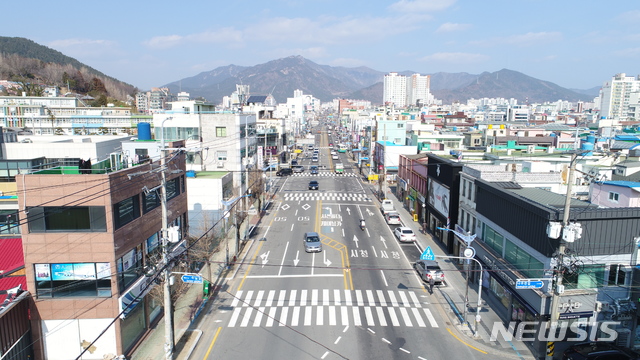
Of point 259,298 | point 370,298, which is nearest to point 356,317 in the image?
point 370,298

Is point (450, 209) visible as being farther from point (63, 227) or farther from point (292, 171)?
point (292, 171)

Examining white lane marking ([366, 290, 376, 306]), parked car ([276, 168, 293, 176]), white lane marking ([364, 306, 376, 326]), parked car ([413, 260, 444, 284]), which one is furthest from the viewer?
parked car ([276, 168, 293, 176])

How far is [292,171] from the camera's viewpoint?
88000mm

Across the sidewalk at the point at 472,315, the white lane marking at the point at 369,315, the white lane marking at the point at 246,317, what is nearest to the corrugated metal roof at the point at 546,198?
the sidewalk at the point at 472,315

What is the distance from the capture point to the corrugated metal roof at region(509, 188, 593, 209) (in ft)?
75.0

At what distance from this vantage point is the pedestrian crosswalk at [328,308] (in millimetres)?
23031

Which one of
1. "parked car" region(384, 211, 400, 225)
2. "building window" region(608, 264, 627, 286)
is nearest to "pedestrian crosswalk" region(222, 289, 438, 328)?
"building window" region(608, 264, 627, 286)

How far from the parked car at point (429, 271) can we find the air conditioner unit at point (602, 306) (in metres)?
10.2

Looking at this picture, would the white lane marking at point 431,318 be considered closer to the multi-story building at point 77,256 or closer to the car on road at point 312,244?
the car on road at point 312,244

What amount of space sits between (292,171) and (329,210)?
36.0m

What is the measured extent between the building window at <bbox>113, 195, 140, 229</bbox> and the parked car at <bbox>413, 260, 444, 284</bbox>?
1947cm

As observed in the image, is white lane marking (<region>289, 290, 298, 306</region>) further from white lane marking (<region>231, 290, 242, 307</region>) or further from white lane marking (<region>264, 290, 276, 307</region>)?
white lane marking (<region>231, 290, 242, 307</region>)

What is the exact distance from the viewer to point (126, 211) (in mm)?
19219

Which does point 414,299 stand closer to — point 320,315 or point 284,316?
point 320,315
